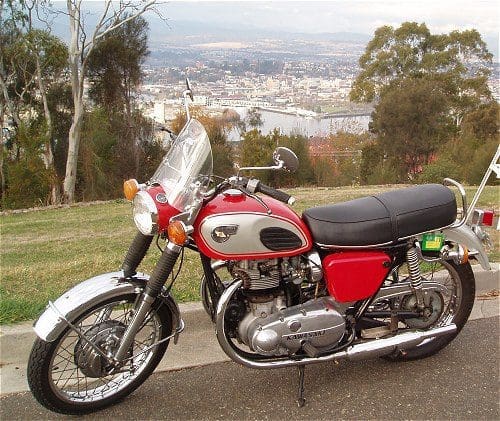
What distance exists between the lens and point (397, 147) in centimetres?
3403

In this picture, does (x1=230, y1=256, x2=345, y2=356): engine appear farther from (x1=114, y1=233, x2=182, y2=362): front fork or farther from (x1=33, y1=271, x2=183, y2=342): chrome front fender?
(x1=33, y1=271, x2=183, y2=342): chrome front fender

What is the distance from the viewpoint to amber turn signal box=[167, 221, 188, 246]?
2576mm

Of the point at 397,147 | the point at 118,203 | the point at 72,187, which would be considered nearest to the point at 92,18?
the point at 72,187

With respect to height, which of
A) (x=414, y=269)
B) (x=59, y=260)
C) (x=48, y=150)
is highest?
(x=414, y=269)

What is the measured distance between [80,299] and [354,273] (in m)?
1.43

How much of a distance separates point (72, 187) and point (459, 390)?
77.5ft

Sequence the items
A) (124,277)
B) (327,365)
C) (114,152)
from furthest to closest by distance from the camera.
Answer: (114,152)
(327,365)
(124,277)

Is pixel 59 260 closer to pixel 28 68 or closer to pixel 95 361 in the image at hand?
pixel 95 361

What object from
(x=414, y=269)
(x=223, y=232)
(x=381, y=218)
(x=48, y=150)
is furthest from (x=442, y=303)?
(x=48, y=150)

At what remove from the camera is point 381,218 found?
9.75 ft

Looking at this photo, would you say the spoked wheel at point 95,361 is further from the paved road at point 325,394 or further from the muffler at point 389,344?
the muffler at point 389,344

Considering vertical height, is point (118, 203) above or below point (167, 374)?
below

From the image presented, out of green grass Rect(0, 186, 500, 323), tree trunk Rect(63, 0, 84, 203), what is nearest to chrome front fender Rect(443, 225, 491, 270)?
green grass Rect(0, 186, 500, 323)

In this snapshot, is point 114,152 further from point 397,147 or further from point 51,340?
point 51,340
